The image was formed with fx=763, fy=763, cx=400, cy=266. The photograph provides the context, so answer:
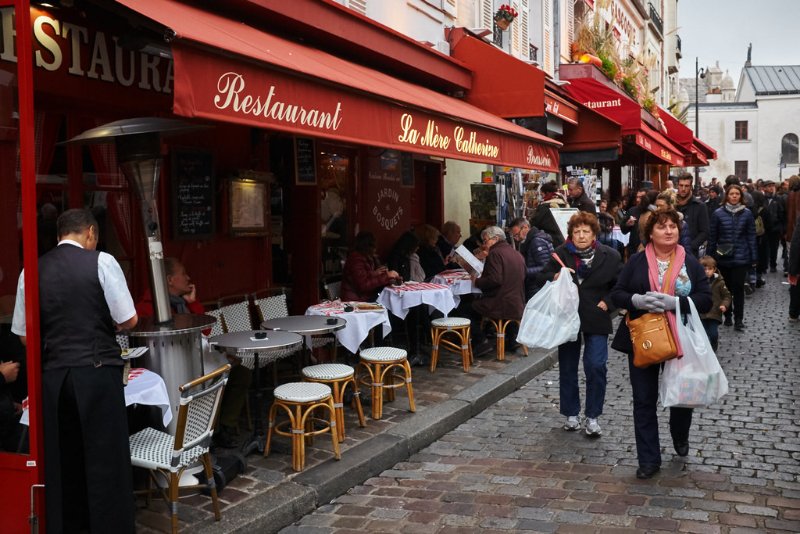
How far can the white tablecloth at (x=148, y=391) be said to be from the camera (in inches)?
169

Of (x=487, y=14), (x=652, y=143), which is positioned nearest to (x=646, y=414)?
(x=487, y=14)

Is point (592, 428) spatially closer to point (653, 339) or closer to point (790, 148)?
point (653, 339)

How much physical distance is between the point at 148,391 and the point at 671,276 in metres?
3.40

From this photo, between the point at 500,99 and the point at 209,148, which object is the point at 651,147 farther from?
the point at 209,148

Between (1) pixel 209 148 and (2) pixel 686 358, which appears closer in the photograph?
(2) pixel 686 358

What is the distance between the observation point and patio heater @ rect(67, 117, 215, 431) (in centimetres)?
473

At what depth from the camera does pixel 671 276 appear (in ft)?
16.7

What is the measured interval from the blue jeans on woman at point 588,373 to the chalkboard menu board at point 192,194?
3405 mm

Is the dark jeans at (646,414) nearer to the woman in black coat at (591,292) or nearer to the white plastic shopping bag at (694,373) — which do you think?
the white plastic shopping bag at (694,373)

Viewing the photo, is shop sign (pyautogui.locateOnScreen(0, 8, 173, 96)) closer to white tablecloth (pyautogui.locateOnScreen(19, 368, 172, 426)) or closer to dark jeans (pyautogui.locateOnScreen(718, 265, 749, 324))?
white tablecloth (pyautogui.locateOnScreen(19, 368, 172, 426))

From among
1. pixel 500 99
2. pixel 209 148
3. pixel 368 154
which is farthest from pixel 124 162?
pixel 500 99

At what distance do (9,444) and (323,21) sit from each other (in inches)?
203

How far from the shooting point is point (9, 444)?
392 cm

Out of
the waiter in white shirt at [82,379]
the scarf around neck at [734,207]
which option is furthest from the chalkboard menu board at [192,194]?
the scarf around neck at [734,207]
